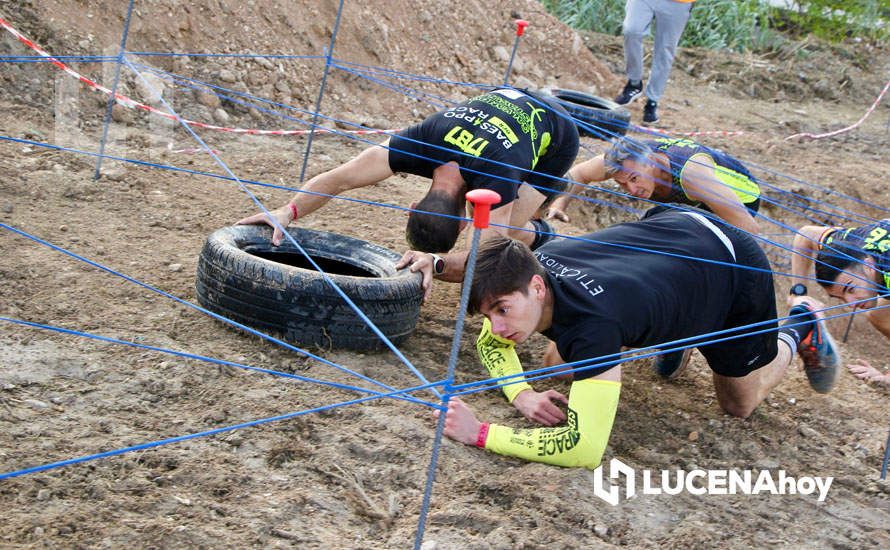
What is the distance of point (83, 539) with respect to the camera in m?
2.61

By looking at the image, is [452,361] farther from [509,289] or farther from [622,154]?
[622,154]

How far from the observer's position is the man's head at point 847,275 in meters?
4.83

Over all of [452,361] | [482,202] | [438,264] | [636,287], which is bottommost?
[438,264]

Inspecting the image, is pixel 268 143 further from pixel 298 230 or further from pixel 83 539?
pixel 83 539

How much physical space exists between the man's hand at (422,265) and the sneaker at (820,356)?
1.93 meters

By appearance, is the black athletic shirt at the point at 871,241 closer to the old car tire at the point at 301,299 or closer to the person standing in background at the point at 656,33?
the old car tire at the point at 301,299

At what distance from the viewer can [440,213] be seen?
4.33 m

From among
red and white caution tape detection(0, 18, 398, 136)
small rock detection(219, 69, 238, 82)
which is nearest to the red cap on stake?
red and white caution tape detection(0, 18, 398, 136)

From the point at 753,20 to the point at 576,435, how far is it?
12.0m

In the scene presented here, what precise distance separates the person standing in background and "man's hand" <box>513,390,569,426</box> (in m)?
6.29

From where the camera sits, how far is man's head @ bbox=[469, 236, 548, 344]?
3268mm

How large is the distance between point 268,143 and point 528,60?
4370 mm

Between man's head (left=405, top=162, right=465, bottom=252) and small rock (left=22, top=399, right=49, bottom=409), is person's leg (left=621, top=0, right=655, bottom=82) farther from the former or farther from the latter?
small rock (left=22, top=399, right=49, bottom=409)

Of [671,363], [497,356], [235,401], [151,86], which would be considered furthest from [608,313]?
[151,86]
